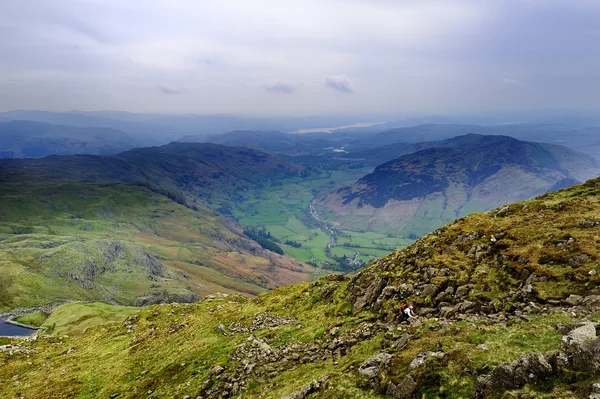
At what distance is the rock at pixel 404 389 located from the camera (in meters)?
21.0

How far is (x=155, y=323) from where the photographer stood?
222 ft

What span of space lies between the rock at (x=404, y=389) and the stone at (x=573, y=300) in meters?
14.3

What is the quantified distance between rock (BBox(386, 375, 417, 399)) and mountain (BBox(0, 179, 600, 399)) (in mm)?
78

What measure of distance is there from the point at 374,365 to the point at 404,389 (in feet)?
12.8

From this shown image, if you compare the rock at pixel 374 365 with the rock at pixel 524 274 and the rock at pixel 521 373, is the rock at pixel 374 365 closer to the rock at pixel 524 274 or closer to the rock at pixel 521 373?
the rock at pixel 521 373

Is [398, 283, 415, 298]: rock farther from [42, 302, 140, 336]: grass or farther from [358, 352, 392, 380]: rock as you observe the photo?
[42, 302, 140, 336]: grass

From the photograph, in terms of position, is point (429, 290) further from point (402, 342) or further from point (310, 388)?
point (310, 388)

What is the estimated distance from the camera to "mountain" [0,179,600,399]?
20395 mm

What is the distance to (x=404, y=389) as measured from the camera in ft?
69.7

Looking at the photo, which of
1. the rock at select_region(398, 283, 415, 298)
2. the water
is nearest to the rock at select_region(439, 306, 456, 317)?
the rock at select_region(398, 283, 415, 298)

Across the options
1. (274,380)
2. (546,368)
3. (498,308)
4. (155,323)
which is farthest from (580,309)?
(155,323)

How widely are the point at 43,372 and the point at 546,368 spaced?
6749 cm

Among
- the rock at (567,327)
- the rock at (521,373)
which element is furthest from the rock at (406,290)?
the rock at (521,373)

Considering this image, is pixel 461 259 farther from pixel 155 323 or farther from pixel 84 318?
pixel 84 318
